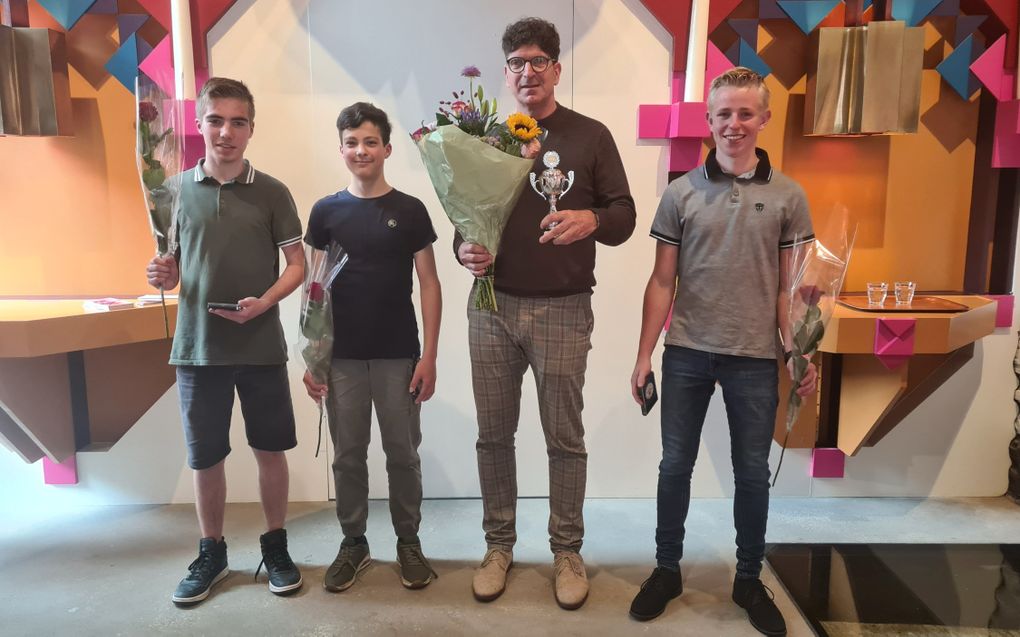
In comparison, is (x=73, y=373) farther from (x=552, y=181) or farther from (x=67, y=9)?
(x=552, y=181)

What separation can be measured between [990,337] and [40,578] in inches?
152

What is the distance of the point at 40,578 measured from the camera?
2.55 metres

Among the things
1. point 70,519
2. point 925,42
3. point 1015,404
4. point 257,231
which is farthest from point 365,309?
point 1015,404

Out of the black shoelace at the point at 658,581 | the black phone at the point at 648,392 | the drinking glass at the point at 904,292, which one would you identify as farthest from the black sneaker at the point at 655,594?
the drinking glass at the point at 904,292

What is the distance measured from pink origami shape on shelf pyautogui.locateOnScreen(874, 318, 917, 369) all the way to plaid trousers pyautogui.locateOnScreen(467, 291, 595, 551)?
3.76 feet

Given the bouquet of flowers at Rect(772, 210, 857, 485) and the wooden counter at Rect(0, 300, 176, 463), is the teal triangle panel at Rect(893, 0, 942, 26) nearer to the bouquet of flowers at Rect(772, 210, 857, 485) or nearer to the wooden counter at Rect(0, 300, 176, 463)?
the bouquet of flowers at Rect(772, 210, 857, 485)

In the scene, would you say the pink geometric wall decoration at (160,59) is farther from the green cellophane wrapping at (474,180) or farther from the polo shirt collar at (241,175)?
the green cellophane wrapping at (474,180)

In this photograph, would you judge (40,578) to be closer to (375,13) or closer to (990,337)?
(375,13)

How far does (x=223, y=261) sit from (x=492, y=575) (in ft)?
4.30

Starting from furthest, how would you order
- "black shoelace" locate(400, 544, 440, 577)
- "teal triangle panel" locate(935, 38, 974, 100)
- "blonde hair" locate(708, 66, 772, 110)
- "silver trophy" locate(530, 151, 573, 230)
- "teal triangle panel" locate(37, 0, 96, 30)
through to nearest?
1. "teal triangle panel" locate(935, 38, 974, 100)
2. "teal triangle panel" locate(37, 0, 96, 30)
3. "black shoelace" locate(400, 544, 440, 577)
4. "silver trophy" locate(530, 151, 573, 230)
5. "blonde hair" locate(708, 66, 772, 110)

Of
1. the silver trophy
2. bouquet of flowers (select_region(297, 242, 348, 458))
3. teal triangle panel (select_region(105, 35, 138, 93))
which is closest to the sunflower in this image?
the silver trophy

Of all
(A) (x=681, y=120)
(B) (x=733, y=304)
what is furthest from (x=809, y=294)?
(A) (x=681, y=120)

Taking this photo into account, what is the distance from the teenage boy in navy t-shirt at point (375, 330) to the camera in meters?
2.28

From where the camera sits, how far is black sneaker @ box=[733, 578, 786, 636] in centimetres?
217
